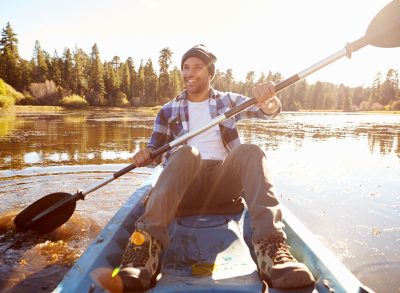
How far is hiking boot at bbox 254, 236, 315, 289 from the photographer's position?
1.79 m

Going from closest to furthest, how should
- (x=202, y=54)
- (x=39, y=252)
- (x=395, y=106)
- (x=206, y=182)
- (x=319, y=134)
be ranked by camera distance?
1. (x=206, y=182)
2. (x=202, y=54)
3. (x=39, y=252)
4. (x=319, y=134)
5. (x=395, y=106)

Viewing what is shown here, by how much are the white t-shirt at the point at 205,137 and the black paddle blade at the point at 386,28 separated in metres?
1.64

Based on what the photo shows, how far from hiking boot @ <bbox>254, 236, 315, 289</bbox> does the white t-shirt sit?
4.31ft

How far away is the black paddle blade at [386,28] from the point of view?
9.13 ft

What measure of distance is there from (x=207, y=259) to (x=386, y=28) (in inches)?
97.8

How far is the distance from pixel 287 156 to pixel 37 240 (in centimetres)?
726

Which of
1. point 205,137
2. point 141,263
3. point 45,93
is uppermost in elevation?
point 45,93

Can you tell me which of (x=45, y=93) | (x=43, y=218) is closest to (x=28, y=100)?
(x=45, y=93)

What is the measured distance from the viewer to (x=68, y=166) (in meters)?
7.39

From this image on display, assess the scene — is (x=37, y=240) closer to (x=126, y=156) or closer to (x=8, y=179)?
(x=8, y=179)

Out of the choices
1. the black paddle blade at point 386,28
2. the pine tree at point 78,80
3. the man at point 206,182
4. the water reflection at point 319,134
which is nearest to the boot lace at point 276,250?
the man at point 206,182

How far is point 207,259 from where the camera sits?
225 centimetres

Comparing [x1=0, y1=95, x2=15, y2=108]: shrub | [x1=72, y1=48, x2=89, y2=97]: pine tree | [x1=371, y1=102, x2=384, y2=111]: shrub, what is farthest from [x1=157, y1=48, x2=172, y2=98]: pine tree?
[x1=371, y1=102, x2=384, y2=111]: shrub

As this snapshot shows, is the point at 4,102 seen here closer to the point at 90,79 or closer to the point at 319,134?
the point at 90,79
